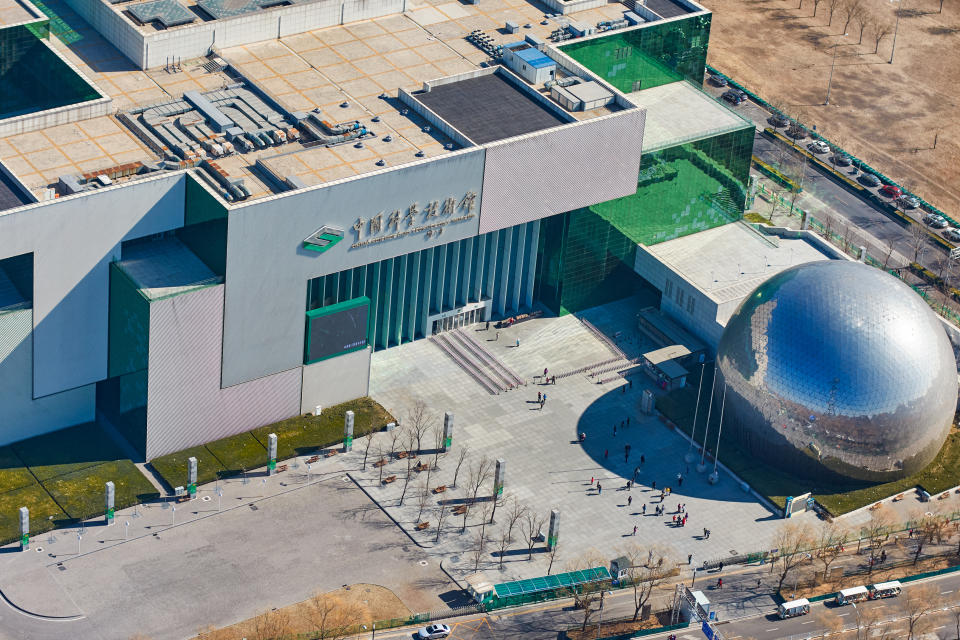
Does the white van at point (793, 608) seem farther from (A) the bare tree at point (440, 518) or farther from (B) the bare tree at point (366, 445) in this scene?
(B) the bare tree at point (366, 445)

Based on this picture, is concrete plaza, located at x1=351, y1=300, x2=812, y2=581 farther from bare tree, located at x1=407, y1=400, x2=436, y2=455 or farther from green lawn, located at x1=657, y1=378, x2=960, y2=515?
green lawn, located at x1=657, y1=378, x2=960, y2=515

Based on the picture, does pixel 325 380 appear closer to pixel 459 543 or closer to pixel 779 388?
pixel 459 543

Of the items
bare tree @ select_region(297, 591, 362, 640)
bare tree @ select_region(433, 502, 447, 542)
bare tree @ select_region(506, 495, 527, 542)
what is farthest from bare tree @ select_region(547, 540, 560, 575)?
bare tree @ select_region(297, 591, 362, 640)

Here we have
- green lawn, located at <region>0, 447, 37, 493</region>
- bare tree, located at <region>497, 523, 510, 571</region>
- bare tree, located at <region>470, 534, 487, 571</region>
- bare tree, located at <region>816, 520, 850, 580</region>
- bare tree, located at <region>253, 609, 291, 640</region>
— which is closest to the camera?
bare tree, located at <region>253, 609, 291, 640</region>

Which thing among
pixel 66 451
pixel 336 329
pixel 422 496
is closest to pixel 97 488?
pixel 66 451

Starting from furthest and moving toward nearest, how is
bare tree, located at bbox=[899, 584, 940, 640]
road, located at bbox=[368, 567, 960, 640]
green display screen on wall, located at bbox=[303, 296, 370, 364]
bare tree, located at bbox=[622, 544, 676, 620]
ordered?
green display screen on wall, located at bbox=[303, 296, 370, 364], bare tree, located at bbox=[899, 584, 940, 640], bare tree, located at bbox=[622, 544, 676, 620], road, located at bbox=[368, 567, 960, 640]

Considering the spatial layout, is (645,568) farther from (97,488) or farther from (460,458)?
(97,488)
